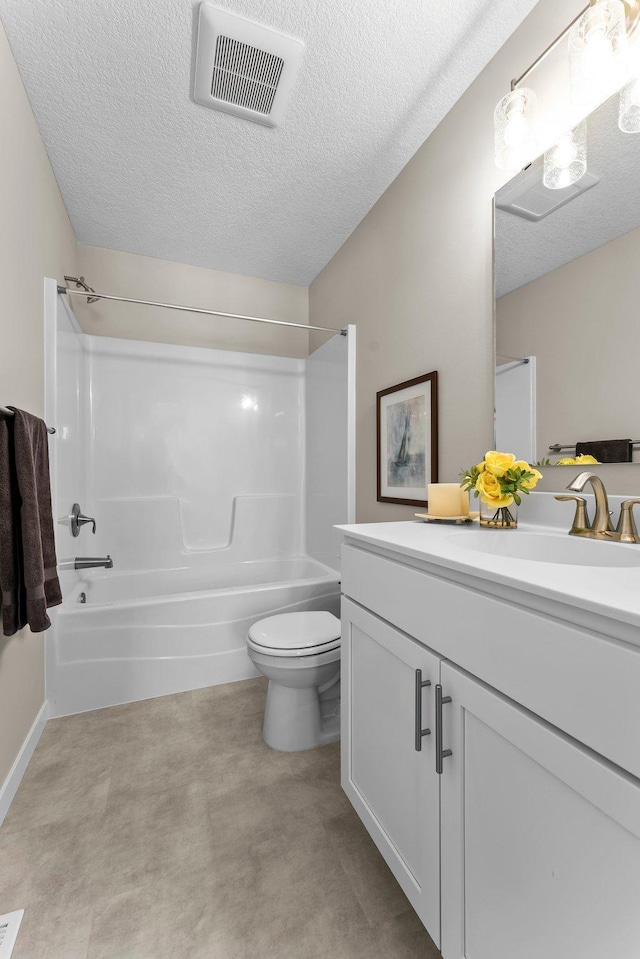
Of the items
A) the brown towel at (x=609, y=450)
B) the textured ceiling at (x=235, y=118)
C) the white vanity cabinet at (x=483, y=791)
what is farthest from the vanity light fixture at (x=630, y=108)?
the white vanity cabinet at (x=483, y=791)

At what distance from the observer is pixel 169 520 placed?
2.81 m

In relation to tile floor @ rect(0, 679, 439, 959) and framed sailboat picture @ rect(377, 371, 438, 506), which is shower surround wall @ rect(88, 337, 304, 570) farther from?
tile floor @ rect(0, 679, 439, 959)

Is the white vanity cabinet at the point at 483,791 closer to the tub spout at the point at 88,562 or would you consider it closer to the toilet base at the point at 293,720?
the toilet base at the point at 293,720

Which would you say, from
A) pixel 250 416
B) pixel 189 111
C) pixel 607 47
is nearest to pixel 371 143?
pixel 189 111

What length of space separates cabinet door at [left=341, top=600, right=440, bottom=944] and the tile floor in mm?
166

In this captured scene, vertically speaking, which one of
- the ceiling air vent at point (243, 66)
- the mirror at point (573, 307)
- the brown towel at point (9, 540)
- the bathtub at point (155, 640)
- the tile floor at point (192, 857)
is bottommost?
the tile floor at point (192, 857)

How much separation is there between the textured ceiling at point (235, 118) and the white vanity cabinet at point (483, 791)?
1.60 m

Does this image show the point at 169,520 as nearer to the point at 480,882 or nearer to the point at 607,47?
the point at 480,882

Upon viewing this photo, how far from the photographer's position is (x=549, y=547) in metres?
1.07

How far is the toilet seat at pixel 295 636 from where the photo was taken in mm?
1561

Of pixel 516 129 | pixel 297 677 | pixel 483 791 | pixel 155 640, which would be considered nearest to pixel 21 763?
pixel 155 640

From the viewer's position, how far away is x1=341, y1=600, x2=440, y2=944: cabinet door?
0.84 metres

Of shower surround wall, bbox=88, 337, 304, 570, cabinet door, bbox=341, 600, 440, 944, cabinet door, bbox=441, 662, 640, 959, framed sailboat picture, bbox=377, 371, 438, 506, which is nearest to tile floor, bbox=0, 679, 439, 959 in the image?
cabinet door, bbox=341, 600, 440, 944

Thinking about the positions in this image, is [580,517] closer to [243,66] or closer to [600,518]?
[600,518]
